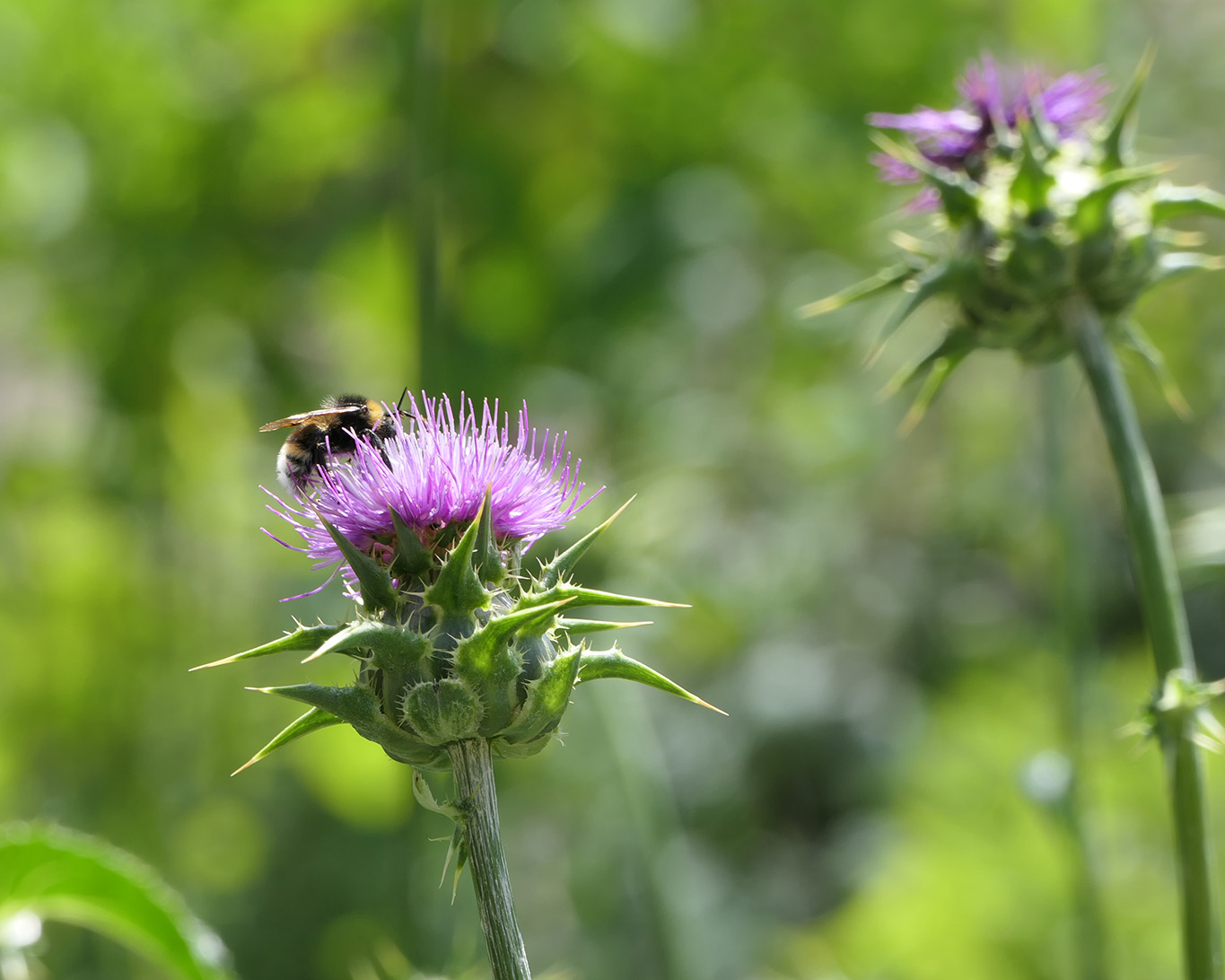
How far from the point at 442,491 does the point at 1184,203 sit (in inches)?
69.8

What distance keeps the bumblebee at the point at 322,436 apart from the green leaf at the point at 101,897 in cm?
93

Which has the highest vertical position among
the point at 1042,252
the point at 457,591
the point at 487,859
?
the point at 1042,252

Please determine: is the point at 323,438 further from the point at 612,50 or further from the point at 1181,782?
the point at 612,50

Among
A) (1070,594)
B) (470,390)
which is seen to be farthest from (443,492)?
(470,390)

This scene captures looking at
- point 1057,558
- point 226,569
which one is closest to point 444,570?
point 1057,558

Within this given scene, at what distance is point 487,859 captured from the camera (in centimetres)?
205

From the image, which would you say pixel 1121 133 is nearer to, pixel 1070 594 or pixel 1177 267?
pixel 1177 267

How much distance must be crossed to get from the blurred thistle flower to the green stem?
1088mm

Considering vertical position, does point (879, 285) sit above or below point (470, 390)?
below

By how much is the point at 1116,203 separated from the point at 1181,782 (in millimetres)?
1292

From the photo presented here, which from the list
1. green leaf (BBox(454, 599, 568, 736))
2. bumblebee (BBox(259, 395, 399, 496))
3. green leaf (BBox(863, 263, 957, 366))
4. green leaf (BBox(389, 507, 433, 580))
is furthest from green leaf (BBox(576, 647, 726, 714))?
bumblebee (BBox(259, 395, 399, 496))

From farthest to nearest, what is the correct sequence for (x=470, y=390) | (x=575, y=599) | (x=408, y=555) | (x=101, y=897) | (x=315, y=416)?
(x=470, y=390) → (x=315, y=416) → (x=101, y=897) → (x=408, y=555) → (x=575, y=599)

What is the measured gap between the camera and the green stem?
232 centimetres

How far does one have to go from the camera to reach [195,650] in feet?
21.1
